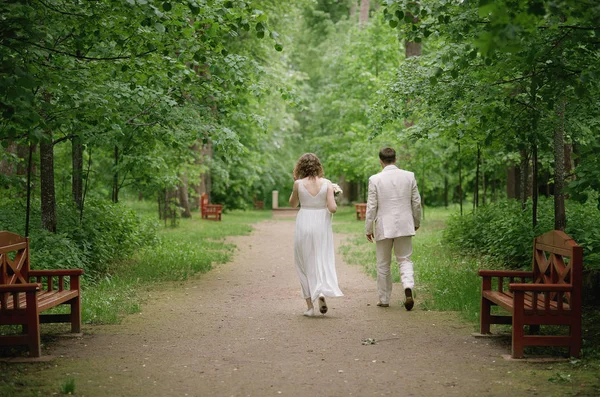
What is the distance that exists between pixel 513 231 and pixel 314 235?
4.14 meters

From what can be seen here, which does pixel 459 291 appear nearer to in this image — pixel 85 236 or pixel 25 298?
pixel 25 298

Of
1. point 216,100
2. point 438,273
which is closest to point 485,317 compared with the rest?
point 438,273

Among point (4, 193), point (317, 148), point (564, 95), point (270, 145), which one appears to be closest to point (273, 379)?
point (564, 95)

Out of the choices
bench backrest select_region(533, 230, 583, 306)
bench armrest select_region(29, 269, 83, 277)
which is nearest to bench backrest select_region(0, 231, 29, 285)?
bench armrest select_region(29, 269, 83, 277)

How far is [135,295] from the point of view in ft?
34.7

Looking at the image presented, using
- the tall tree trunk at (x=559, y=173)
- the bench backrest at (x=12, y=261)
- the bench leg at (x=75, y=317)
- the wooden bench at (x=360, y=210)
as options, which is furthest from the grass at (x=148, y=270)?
the wooden bench at (x=360, y=210)

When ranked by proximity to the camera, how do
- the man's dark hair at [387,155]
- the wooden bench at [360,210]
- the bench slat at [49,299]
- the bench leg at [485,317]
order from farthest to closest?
1. the wooden bench at [360,210]
2. the man's dark hair at [387,155]
3. the bench leg at [485,317]
4. the bench slat at [49,299]

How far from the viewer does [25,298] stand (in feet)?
24.0

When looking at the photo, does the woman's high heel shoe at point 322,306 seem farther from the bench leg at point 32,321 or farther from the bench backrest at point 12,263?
the bench leg at point 32,321

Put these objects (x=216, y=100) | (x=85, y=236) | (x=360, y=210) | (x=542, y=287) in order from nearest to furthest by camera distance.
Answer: (x=542, y=287) < (x=216, y=100) < (x=85, y=236) < (x=360, y=210)

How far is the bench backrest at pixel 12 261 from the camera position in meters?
7.18

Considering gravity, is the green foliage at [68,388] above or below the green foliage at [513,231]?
below

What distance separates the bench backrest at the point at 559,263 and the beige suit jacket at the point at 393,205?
7.44 feet

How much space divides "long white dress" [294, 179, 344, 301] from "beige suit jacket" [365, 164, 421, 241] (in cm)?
72
